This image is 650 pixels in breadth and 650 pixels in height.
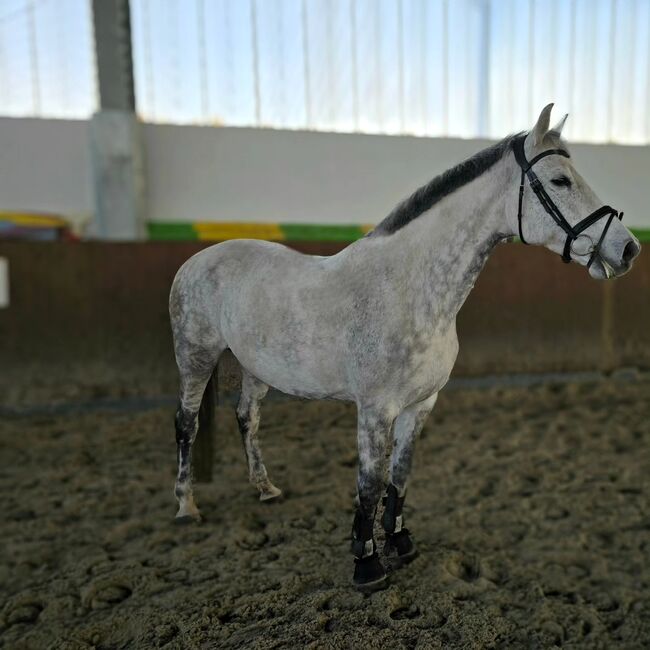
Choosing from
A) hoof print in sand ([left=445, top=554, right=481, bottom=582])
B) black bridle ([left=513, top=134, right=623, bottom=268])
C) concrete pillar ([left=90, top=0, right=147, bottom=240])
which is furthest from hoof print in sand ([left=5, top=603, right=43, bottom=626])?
concrete pillar ([left=90, top=0, right=147, bottom=240])

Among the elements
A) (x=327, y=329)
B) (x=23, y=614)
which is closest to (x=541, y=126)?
(x=327, y=329)

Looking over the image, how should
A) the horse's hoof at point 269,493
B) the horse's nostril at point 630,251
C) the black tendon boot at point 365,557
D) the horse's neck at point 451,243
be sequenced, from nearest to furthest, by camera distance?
the horse's nostril at point 630,251
the horse's neck at point 451,243
the black tendon boot at point 365,557
the horse's hoof at point 269,493

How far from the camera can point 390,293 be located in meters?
1.22

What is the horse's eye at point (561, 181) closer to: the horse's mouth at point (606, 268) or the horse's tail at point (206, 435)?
the horse's mouth at point (606, 268)

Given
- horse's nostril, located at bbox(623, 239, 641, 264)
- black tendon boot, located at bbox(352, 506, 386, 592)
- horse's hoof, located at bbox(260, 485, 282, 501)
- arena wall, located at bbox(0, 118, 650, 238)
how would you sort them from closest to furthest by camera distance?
horse's nostril, located at bbox(623, 239, 641, 264)
black tendon boot, located at bbox(352, 506, 386, 592)
horse's hoof, located at bbox(260, 485, 282, 501)
arena wall, located at bbox(0, 118, 650, 238)

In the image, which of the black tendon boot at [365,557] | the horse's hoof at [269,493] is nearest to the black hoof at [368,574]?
the black tendon boot at [365,557]

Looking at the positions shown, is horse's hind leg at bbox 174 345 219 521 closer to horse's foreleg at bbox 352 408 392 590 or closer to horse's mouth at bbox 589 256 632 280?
horse's foreleg at bbox 352 408 392 590

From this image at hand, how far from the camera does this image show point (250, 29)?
14.8 ft

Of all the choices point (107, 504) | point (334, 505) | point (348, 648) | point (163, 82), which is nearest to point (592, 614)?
point (348, 648)

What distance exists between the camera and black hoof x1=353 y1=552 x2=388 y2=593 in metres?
1.36

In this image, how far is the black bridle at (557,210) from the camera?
1021 mm

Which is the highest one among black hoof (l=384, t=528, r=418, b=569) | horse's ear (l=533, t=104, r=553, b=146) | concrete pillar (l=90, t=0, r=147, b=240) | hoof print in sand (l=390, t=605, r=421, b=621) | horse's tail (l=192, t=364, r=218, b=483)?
concrete pillar (l=90, t=0, r=147, b=240)

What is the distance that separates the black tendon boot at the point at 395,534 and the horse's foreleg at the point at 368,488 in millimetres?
149

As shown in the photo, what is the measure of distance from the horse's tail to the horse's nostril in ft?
3.68
